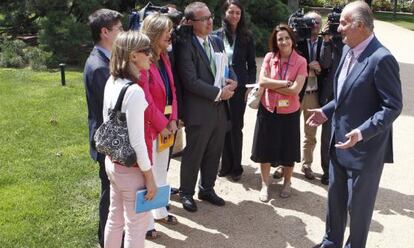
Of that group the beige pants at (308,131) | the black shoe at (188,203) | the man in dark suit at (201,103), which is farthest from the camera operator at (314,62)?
the black shoe at (188,203)

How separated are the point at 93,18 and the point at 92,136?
85 cm

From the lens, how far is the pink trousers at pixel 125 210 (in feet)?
10.2

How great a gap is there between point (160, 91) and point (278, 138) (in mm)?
1591

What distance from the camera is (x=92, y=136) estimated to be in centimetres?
353

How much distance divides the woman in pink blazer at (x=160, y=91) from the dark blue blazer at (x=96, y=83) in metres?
0.30

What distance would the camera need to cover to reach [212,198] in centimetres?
491

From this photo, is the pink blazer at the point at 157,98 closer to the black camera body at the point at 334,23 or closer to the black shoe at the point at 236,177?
the black shoe at the point at 236,177

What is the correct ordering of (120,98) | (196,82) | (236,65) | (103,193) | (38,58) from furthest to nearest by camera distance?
(38,58) → (236,65) → (196,82) → (103,193) → (120,98)

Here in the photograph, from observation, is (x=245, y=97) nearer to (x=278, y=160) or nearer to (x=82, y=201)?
(x=278, y=160)

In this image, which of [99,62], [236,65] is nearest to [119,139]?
[99,62]

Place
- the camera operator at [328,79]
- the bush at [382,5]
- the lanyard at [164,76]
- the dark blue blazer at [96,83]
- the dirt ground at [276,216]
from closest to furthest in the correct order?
the dark blue blazer at [96,83] < the lanyard at [164,76] < the dirt ground at [276,216] < the camera operator at [328,79] < the bush at [382,5]

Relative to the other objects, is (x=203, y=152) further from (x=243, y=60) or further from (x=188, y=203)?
(x=243, y=60)

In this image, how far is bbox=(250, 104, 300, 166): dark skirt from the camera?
192 inches

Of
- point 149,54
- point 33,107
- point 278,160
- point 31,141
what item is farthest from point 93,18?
point 33,107
